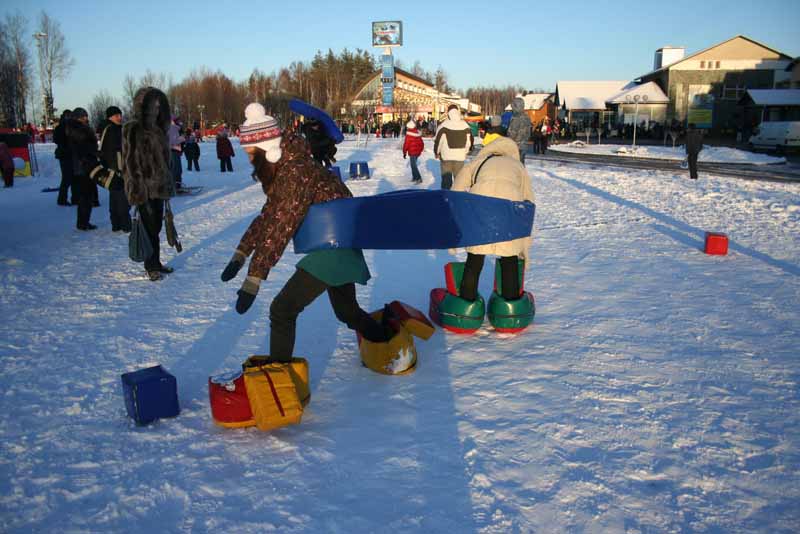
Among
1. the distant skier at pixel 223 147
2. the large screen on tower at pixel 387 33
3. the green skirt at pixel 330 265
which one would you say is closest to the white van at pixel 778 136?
the distant skier at pixel 223 147

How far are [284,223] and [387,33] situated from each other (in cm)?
7268

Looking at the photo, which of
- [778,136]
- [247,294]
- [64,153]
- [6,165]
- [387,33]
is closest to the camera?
[247,294]

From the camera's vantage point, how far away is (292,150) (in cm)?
358

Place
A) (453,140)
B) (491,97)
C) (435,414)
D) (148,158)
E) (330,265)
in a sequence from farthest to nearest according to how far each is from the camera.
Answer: (491,97)
(453,140)
(148,158)
(435,414)
(330,265)

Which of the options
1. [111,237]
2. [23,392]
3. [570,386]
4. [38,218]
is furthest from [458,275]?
[38,218]

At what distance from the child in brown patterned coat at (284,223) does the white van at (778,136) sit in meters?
32.2

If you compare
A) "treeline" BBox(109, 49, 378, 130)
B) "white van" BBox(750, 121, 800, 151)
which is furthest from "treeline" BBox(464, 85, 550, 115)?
"white van" BBox(750, 121, 800, 151)

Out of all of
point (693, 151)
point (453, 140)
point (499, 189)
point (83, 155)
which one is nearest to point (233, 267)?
point (499, 189)

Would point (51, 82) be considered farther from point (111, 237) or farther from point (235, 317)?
point (235, 317)

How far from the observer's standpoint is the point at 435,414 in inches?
149

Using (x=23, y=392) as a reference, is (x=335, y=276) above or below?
above

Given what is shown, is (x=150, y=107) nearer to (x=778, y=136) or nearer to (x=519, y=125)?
(x=519, y=125)

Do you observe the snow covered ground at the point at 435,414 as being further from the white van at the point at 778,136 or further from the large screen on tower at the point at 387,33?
the large screen on tower at the point at 387,33

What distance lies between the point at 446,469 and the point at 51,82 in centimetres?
6307
